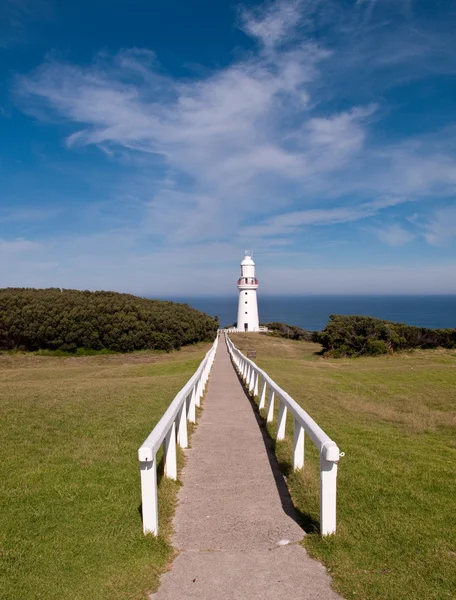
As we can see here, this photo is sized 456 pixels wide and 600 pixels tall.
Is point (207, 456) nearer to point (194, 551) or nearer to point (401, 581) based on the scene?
point (194, 551)

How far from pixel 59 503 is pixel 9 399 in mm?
8597

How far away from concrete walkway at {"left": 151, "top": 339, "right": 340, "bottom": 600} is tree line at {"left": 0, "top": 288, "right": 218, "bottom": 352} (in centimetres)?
3579

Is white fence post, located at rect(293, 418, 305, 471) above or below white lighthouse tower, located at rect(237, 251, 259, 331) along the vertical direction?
below

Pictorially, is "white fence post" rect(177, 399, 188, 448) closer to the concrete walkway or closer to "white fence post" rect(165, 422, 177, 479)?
the concrete walkway

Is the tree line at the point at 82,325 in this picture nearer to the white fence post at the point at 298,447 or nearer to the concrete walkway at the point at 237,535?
the concrete walkway at the point at 237,535

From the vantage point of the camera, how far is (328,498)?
4410 mm

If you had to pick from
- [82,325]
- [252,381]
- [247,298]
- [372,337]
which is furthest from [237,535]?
[247,298]

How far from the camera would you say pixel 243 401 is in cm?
1307

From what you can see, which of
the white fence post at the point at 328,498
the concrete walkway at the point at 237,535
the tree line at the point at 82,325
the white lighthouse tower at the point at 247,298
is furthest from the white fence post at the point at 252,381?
the white lighthouse tower at the point at 247,298

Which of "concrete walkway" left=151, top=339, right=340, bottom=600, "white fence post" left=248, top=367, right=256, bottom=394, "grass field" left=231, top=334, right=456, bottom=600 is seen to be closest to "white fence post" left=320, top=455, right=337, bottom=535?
"grass field" left=231, top=334, right=456, bottom=600

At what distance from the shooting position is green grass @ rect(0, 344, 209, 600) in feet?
12.2

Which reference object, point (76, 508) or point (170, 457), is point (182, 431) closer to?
point (170, 457)

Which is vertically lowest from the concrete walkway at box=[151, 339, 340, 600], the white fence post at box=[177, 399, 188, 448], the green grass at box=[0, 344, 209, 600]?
the concrete walkway at box=[151, 339, 340, 600]

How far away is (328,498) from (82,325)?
131 feet
